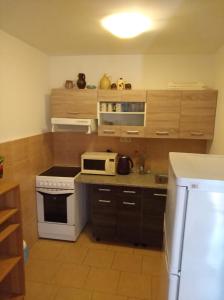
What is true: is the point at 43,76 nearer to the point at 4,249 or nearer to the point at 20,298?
the point at 4,249

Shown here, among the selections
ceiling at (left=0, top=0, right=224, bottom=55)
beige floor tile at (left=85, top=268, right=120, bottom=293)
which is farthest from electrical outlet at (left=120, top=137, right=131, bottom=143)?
beige floor tile at (left=85, top=268, right=120, bottom=293)

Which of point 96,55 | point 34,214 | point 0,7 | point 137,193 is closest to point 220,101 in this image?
point 137,193

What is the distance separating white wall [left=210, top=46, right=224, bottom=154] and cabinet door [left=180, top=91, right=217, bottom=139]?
8 cm

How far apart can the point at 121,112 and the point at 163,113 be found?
516 mm

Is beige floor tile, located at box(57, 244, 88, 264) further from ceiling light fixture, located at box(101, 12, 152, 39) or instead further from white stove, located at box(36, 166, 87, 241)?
ceiling light fixture, located at box(101, 12, 152, 39)

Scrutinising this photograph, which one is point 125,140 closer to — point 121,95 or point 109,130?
point 109,130

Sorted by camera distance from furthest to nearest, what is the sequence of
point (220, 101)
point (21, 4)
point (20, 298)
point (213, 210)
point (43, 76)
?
point (43, 76) < point (220, 101) < point (20, 298) < point (21, 4) < point (213, 210)

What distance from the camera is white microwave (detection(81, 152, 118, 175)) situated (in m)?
2.85

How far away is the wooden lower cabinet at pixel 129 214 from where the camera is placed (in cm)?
267

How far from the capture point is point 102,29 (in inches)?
79.1

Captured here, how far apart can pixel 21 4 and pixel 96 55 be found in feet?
5.06

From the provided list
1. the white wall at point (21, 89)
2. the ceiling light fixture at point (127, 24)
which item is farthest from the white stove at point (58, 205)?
the ceiling light fixture at point (127, 24)

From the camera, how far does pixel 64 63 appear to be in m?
3.11

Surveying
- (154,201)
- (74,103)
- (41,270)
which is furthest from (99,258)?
(74,103)
